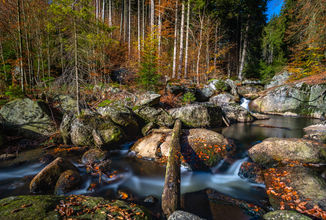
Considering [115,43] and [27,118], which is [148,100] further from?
[115,43]

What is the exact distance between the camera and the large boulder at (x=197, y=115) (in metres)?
8.22

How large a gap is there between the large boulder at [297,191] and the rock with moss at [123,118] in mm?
5587

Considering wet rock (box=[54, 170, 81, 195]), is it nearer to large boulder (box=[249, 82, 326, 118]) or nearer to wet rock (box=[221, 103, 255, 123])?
wet rock (box=[221, 103, 255, 123])

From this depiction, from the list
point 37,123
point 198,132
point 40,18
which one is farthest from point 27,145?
point 40,18

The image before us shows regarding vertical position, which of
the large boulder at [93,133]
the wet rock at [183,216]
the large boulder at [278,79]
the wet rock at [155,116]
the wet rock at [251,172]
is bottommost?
the wet rock at [251,172]

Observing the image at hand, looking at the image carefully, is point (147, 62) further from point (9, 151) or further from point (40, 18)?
point (40, 18)

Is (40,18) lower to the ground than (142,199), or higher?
higher

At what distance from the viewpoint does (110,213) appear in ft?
7.39

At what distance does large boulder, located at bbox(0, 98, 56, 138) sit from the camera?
22.1 ft

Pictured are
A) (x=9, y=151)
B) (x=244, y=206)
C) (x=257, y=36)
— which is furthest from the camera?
(x=257, y=36)

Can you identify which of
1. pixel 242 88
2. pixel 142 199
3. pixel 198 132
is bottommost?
pixel 142 199

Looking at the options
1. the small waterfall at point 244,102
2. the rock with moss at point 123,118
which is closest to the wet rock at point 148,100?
the rock with moss at point 123,118

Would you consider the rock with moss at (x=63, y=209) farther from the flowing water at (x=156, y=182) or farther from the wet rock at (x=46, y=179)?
the wet rock at (x=46, y=179)

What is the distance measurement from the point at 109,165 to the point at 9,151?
14.0 feet
